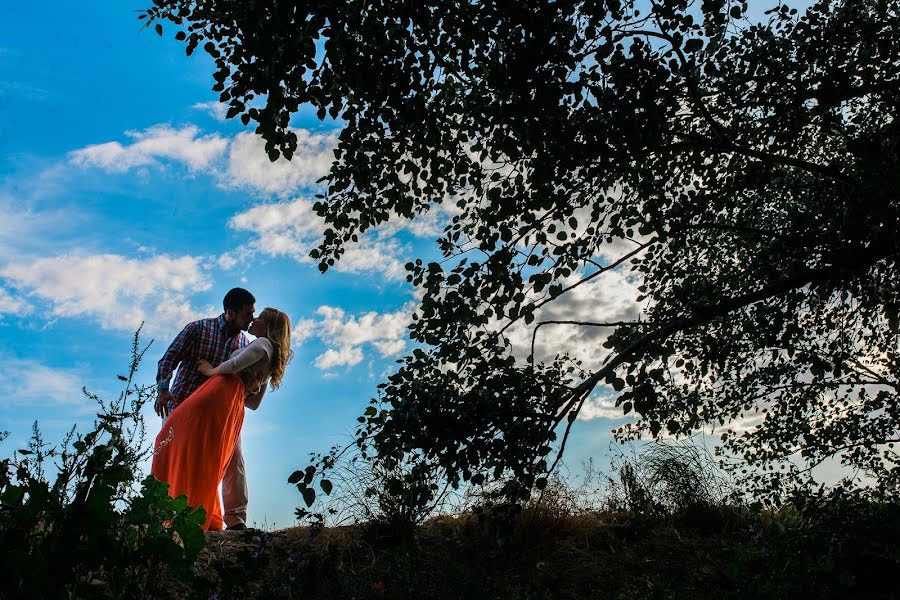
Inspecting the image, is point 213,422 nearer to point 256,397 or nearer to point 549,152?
point 256,397

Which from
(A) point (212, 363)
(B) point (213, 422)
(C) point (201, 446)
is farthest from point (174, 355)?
(C) point (201, 446)

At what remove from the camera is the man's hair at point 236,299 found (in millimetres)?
6484

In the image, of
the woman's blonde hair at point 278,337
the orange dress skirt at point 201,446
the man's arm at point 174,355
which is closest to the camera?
the orange dress skirt at point 201,446

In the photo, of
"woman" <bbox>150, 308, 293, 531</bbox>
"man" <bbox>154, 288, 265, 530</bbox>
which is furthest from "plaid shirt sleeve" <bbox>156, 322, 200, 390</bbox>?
"woman" <bbox>150, 308, 293, 531</bbox>

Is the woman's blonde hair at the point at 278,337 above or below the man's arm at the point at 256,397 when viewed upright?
above

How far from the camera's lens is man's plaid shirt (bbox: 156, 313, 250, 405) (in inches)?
243

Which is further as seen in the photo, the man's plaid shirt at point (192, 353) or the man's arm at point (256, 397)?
the man's arm at point (256, 397)

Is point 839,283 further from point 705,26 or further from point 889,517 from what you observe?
point 705,26

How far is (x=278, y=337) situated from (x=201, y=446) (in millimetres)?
1197

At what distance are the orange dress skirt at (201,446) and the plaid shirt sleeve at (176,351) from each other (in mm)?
328

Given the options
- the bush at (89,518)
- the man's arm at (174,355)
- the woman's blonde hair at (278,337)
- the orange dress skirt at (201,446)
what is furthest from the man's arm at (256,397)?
the bush at (89,518)

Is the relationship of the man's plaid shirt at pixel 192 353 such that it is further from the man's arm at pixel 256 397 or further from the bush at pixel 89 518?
the bush at pixel 89 518

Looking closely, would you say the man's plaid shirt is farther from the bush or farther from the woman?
the bush

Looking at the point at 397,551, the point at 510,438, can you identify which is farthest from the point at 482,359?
the point at 397,551
